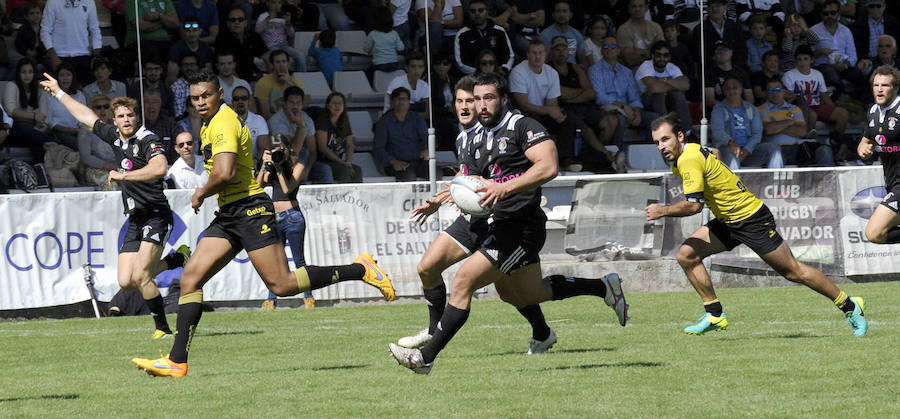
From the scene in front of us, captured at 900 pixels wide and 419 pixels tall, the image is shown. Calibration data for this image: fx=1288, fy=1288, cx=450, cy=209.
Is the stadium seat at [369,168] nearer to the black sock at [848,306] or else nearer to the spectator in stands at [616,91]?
the spectator in stands at [616,91]

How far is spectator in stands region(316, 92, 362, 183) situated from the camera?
17.8 m

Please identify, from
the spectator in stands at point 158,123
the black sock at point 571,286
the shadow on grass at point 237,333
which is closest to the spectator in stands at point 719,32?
the spectator in stands at point 158,123

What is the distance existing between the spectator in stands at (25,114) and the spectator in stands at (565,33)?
7.64 metres

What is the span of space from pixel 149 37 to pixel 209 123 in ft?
34.4

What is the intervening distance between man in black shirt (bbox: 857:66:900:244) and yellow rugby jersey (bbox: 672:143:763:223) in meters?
2.30

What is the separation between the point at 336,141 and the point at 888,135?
8142 mm

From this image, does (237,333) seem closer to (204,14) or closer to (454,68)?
(204,14)

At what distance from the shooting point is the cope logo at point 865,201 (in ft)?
51.6

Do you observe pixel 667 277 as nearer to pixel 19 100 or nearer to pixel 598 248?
A: pixel 598 248

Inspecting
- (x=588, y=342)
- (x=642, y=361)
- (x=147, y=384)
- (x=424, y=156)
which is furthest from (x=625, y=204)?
(x=147, y=384)

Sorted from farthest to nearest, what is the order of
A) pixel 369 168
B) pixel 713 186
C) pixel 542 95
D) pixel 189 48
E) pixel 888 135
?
pixel 542 95 < pixel 369 168 < pixel 189 48 < pixel 888 135 < pixel 713 186

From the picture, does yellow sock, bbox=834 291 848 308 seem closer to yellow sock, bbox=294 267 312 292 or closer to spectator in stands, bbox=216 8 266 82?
yellow sock, bbox=294 267 312 292

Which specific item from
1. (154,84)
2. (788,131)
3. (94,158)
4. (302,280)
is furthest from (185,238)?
(788,131)

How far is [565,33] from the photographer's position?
20031 millimetres
